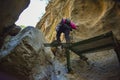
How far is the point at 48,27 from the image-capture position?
17484 mm

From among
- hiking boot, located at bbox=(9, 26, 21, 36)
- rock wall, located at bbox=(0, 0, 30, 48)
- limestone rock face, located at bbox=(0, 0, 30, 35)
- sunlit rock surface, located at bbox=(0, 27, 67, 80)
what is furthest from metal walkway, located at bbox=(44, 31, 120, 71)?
limestone rock face, located at bbox=(0, 0, 30, 35)

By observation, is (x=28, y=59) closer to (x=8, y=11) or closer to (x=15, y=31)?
(x=8, y=11)

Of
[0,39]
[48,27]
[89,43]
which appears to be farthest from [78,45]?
[48,27]

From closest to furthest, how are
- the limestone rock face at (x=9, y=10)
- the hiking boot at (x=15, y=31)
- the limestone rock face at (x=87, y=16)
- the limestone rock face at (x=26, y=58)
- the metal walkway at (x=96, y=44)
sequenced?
the limestone rock face at (x=9, y=10) < the limestone rock face at (x=26, y=58) < the metal walkway at (x=96, y=44) < the hiking boot at (x=15, y=31) < the limestone rock face at (x=87, y=16)

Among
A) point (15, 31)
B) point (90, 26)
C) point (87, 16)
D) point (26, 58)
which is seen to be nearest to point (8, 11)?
point (26, 58)

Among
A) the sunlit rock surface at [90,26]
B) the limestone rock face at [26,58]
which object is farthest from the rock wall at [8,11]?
the sunlit rock surface at [90,26]

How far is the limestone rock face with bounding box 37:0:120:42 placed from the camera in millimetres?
14086

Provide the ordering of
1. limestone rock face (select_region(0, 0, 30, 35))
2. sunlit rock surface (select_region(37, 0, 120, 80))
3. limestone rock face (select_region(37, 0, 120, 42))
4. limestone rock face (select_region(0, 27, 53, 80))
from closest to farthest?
limestone rock face (select_region(0, 0, 30, 35)) → limestone rock face (select_region(0, 27, 53, 80)) → sunlit rock surface (select_region(37, 0, 120, 80)) → limestone rock face (select_region(37, 0, 120, 42))

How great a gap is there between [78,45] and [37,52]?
181 cm

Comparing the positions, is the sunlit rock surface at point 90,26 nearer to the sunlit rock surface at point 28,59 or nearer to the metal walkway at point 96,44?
the metal walkway at point 96,44

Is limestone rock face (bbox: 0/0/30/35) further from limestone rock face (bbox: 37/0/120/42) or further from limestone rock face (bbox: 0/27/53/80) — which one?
limestone rock face (bbox: 37/0/120/42)

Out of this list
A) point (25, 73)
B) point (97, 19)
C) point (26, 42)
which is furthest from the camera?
point (97, 19)

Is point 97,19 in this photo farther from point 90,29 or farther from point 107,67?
point 107,67

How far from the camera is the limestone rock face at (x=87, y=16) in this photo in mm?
14086
